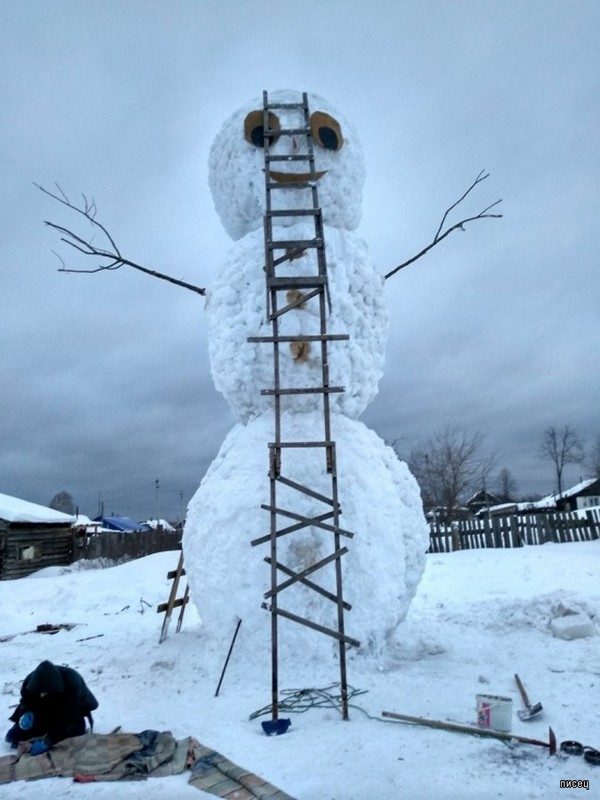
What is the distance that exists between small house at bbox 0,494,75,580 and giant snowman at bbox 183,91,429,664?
13.6m

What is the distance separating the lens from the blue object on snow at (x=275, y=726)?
369cm

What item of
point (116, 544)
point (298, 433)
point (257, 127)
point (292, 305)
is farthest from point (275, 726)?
point (116, 544)

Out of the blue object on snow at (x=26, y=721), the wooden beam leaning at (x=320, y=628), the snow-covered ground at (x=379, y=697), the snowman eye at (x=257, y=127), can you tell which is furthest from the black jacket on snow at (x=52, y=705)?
the snowman eye at (x=257, y=127)

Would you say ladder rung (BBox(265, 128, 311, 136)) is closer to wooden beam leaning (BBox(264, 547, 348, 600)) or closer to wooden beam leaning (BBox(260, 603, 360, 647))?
wooden beam leaning (BBox(264, 547, 348, 600))

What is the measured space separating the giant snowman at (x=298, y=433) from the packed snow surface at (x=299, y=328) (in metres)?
0.01

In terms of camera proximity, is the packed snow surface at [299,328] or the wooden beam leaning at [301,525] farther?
the packed snow surface at [299,328]

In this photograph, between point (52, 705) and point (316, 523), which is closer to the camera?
point (52, 705)

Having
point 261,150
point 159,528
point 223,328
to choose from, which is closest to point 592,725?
point 223,328

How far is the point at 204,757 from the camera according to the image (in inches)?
131

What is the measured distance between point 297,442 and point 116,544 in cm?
1742

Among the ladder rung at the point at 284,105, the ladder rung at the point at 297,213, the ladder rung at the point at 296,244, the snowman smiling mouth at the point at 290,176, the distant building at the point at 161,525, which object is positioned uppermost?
the ladder rung at the point at 284,105

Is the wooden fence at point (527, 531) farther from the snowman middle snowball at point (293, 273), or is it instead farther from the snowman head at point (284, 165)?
the snowman head at point (284, 165)

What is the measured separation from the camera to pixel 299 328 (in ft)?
17.2

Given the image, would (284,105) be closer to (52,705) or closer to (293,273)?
(293,273)
